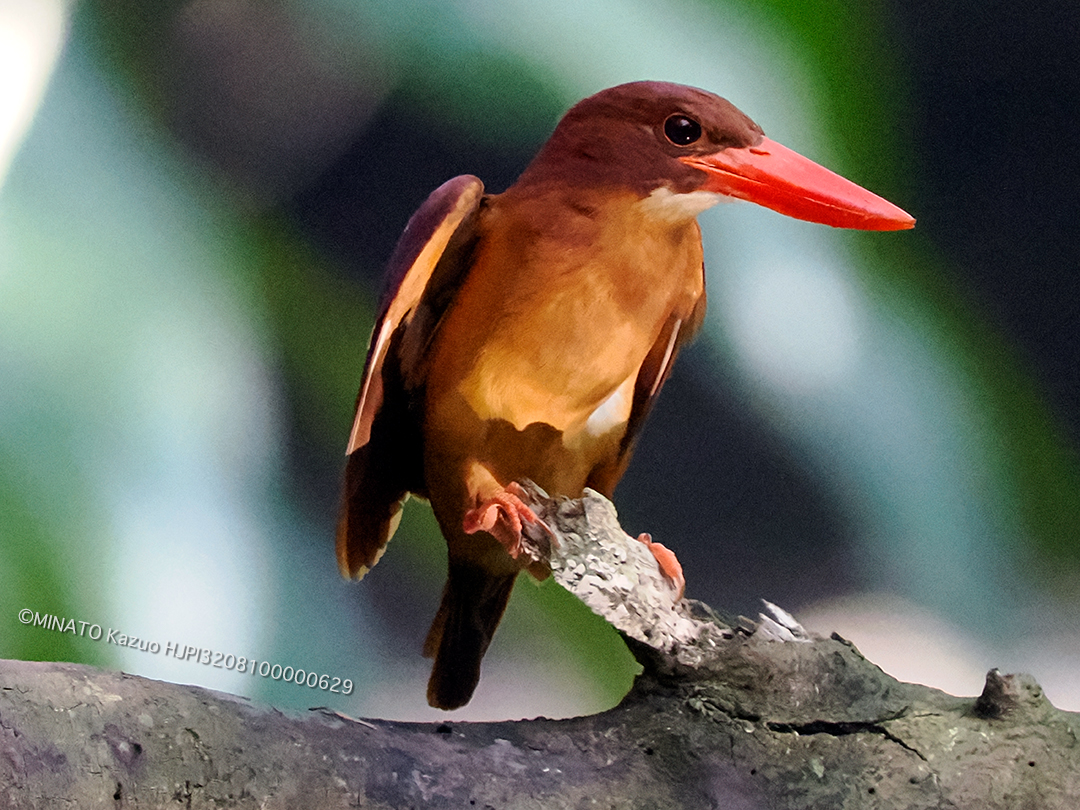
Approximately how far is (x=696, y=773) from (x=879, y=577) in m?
0.46

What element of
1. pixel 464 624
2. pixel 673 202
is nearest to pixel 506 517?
pixel 464 624

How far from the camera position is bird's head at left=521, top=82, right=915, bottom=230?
3.28ft

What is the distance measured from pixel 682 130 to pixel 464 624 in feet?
2.25

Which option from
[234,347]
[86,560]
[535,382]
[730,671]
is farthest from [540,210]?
[86,560]

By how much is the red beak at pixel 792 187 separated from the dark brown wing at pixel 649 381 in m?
0.16

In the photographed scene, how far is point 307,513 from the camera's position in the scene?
1041 millimetres

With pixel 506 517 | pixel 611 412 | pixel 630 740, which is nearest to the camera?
pixel 630 740

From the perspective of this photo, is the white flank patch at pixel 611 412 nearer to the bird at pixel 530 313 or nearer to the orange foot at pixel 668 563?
the bird at pixel 530 313

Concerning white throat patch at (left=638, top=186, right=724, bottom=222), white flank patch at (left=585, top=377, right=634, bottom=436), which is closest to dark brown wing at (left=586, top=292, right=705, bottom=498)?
white flank patch at (left=585, top=377, right=634, bottom=436)

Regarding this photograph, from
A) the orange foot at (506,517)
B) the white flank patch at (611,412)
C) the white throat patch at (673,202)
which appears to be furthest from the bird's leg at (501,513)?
the white throat patch at (673,202)

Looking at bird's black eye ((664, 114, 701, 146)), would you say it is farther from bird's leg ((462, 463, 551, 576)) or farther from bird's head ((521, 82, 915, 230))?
bird's leg ((462, 463, 551, 576))

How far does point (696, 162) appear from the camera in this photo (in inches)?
39.4

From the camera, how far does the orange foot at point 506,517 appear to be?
952mm

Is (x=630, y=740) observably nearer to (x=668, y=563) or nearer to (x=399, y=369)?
(x=668, y=563)
